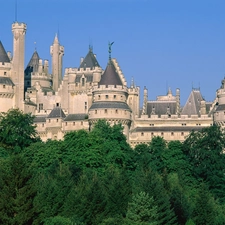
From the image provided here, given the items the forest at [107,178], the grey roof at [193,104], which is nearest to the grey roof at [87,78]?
the forest at [107,178]

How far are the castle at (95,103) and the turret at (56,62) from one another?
3074 mm

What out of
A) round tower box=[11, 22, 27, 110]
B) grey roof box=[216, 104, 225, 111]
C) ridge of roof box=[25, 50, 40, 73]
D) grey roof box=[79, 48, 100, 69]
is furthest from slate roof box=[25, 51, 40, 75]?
grey roof box=[216, 104, 225, 111]

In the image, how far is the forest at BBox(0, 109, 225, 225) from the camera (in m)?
68.9

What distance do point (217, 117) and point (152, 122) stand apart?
23.5ft

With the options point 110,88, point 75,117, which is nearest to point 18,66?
point 75,117

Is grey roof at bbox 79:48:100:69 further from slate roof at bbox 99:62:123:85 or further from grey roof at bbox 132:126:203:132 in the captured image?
grey roof at bbox 132:126:203:132

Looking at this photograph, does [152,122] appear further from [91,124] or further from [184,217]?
[184,217]

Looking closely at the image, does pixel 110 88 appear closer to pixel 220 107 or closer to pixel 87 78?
pixel 87 78

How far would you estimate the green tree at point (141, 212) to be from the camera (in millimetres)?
70250

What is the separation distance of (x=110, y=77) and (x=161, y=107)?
340 inches

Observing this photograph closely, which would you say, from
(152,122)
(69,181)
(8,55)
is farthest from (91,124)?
(69,181)

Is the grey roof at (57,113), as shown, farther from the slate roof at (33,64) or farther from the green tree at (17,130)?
the slate roof at (33,64)

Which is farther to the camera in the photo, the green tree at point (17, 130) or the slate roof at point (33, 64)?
the slate roof at point (33, 64)

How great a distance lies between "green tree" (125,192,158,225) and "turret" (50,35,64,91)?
53.5 metres
